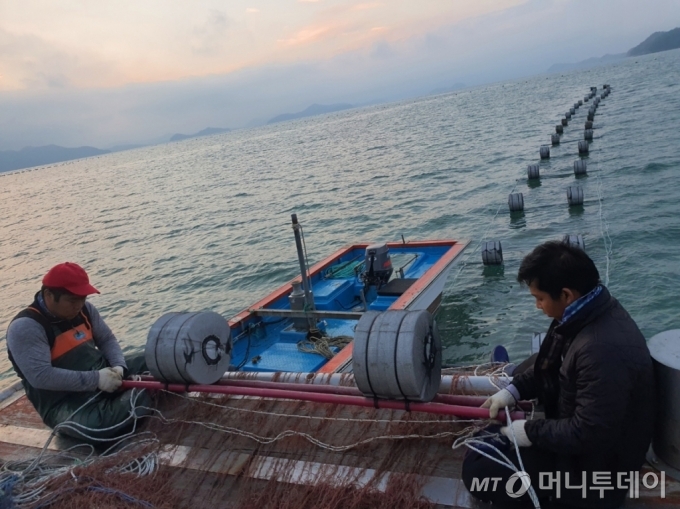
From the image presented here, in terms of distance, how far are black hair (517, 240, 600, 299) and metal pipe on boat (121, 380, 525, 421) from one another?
0.97m

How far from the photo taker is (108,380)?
4.51 m

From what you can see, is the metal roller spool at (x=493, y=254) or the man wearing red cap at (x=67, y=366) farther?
the metal roller spool at (x=493, y=254)

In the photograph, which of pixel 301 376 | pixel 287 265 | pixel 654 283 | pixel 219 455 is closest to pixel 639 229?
pixel 654 283

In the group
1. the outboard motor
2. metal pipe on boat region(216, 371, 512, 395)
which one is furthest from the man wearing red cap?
the outboard motor

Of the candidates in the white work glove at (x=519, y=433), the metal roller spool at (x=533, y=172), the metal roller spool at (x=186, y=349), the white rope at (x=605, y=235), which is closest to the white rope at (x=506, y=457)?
the white work glove at (x=519, y=433)

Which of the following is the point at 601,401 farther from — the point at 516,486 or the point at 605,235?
the point at 605,235

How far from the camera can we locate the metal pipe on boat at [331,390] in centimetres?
354

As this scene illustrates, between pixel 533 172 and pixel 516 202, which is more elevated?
pixel 533 172

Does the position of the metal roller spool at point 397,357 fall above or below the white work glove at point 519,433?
above

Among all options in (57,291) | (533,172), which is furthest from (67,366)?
(533,172)

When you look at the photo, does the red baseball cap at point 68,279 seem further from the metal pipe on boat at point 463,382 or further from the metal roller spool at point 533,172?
the metal roller spool at point 533,172

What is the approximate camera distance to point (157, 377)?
4.45 meters

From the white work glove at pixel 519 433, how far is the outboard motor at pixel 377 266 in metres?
6.30

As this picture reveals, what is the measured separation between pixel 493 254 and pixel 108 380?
9539 mm
